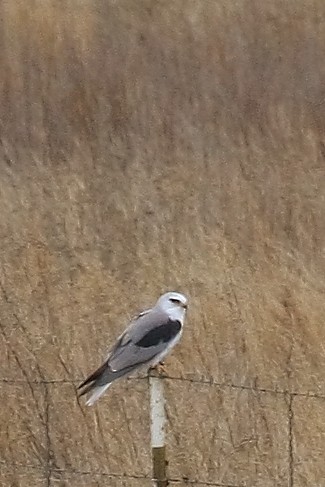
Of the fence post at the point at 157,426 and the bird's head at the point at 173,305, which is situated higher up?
the bird's head at the point at 173,305

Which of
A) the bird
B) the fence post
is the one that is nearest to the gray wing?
the bird

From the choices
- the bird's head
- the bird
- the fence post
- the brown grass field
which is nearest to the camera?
the fence post

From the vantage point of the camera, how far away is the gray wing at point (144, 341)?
202 inches

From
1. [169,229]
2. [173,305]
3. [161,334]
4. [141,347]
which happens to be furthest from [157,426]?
[169,229]

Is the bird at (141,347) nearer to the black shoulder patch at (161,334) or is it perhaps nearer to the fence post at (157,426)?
the black shoulder patch at (161,334)

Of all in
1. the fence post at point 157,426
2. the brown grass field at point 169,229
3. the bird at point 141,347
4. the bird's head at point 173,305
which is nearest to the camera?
the fence post at point 157,426

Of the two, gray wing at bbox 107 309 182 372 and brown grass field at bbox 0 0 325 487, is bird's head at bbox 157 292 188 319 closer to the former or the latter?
gray wing at bbox 107 309 182 372

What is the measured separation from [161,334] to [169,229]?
16.6ft

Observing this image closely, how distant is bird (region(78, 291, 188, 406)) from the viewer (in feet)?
16.8

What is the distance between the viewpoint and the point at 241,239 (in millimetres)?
10078

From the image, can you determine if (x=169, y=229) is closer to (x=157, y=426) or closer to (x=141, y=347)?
(x=141, y=347)

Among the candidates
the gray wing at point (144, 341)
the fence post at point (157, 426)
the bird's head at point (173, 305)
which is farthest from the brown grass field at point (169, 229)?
the fence post at point (157, 426)

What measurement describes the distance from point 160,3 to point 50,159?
89.2 inches

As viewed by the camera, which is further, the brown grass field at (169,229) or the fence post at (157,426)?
the brown grass field at (169,229)
